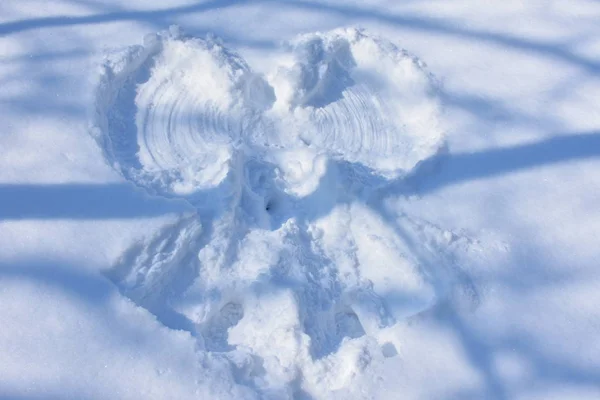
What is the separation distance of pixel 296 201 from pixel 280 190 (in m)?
0.06

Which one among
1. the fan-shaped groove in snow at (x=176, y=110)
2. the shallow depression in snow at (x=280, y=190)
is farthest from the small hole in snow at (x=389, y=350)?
the fan-shaped groove in snow at (x=176, y=110)

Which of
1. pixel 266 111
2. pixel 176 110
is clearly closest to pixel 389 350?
pixel 266 111

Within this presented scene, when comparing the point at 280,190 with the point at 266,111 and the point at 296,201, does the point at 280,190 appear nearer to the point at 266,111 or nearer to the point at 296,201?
the point at 296,201

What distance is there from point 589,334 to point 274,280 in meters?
0.79

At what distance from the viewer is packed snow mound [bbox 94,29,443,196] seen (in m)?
1.51

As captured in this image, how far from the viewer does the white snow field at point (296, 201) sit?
1201mm

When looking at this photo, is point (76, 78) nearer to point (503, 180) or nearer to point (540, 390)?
point (503, 180)

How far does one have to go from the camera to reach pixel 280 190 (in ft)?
4.92

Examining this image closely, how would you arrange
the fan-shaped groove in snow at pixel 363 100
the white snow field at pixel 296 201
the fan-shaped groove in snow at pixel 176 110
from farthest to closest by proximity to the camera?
the fan-shaped groove in snow at pixel 363 100, the fan-shaped groove in snow at pixel 176 110, the white snow field at pixel 296 201

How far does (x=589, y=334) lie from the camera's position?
133 centimetres

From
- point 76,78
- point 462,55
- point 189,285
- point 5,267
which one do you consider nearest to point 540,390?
point 189,285

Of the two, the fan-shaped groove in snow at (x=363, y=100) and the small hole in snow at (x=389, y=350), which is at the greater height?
the fan-shaped groove in snow at (x=363, y=100)

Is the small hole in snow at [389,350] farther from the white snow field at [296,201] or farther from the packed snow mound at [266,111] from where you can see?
the packed snow mound at [266,111]

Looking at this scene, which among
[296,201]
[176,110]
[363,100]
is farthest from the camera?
[363,100]
